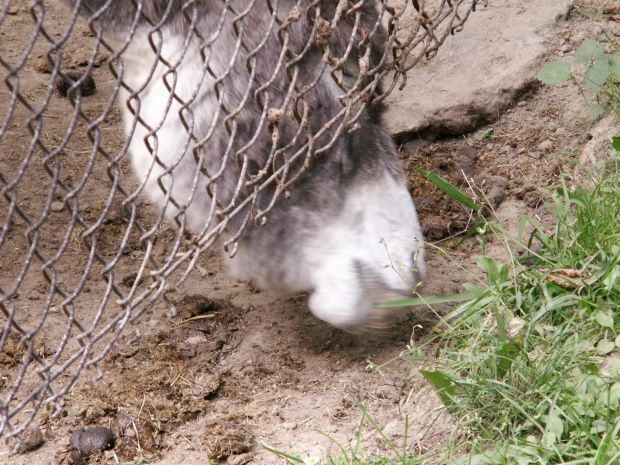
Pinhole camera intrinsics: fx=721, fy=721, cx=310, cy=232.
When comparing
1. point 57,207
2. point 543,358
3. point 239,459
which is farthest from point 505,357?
point 57,207

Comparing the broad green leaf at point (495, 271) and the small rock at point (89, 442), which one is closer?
the small rock at point (89, 442)

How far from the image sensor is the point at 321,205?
2.24 meters

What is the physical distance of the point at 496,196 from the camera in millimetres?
3502

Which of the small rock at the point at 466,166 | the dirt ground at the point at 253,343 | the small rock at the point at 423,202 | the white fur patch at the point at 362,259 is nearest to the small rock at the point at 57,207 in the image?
the dirt ground at the point at 253,343

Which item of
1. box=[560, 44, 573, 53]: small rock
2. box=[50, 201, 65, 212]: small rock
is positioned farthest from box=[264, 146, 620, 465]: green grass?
box=[50, 201, 65, 212]: small rock

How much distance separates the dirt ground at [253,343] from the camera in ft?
7.62

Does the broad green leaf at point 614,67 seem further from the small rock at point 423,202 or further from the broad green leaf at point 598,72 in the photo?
the small rock at point 423,202

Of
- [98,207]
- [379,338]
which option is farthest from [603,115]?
[98,207]

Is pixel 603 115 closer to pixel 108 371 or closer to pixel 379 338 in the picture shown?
pixel 379 338

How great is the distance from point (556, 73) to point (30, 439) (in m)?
2.43

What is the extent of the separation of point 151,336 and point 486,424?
1.41 m

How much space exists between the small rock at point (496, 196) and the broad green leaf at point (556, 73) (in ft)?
2.19

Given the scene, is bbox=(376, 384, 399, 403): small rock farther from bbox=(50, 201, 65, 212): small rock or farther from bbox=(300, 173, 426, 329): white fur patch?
bbox=(50, 201, 65, 212): small rock

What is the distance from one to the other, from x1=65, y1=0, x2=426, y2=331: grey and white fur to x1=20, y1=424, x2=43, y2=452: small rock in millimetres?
843
